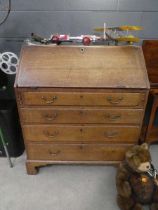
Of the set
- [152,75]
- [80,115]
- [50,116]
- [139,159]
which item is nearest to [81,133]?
[80,115]

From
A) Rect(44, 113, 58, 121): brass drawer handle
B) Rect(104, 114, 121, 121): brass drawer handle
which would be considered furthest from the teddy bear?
Rect(44, 113, 58, 121): brass drawer handle

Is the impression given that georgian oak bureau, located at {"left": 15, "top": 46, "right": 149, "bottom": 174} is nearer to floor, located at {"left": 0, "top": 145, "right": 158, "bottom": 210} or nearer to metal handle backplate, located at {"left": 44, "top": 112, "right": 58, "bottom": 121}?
metal handle backplate, located at {"left": 44, "top": 112, "right": 58, "bottom": 121}

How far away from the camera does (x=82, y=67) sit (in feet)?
4.47

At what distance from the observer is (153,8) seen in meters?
1.67

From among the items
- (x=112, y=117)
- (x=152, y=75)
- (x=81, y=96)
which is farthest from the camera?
(x=152, y=75)

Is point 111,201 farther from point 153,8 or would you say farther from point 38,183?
point 153,8

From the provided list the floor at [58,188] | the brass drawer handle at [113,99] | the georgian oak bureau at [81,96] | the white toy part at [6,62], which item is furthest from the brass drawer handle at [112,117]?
the white toy part at [6,62]

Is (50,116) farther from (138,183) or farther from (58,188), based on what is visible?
(138,183)

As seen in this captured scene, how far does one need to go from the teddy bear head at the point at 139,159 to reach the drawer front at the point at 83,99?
1.02ft

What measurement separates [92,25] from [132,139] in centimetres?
100

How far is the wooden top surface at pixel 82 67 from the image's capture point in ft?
4.31

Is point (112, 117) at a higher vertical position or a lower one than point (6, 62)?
lower

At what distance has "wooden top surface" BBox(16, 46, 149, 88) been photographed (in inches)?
51.7

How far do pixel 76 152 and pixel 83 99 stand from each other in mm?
491
